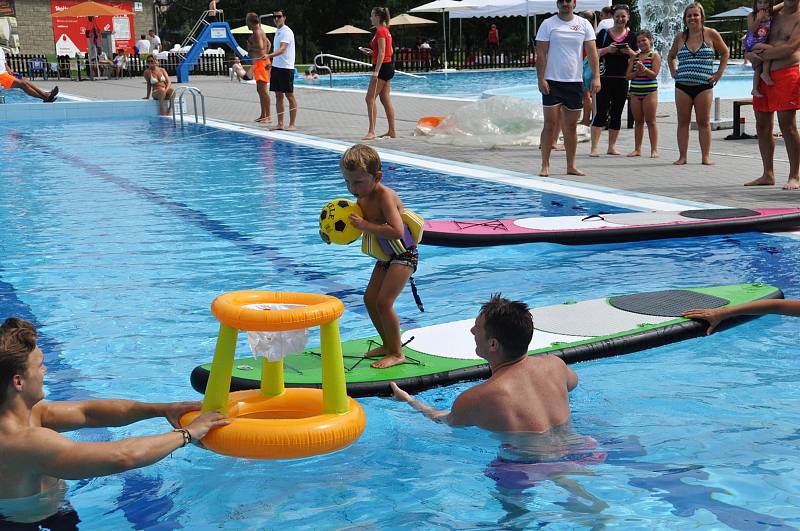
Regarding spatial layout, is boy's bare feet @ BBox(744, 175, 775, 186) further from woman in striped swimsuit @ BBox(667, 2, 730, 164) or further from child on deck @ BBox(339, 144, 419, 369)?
child on deck @ BBox(339, 144, 419, 369)

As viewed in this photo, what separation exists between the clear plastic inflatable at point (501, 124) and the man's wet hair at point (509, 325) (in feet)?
36.0

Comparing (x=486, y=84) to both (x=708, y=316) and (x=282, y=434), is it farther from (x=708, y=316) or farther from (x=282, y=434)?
(x=282, y=434)

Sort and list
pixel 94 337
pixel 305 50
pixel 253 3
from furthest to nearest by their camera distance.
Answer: pixel 253 3
pixel 305 50
pixel 94 337

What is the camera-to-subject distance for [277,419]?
4371 mm

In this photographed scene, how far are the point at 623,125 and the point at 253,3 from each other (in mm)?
45505

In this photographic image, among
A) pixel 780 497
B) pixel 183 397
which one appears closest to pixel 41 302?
pixel 183 397

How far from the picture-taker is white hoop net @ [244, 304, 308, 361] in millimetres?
4242

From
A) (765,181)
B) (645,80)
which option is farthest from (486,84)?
(765,181)

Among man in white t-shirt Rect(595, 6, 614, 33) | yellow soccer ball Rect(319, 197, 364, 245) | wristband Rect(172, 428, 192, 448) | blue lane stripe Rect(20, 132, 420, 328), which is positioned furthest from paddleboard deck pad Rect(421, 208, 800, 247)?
man in white t-shirt Rect(595, 6, 614, 33)

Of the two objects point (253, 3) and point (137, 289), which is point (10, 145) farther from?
point (253, 3)

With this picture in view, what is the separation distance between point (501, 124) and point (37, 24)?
43337 mm

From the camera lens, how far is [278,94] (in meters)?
17.6

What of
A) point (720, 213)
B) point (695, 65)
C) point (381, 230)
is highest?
point (695, 65)

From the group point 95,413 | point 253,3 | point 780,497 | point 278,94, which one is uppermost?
point 253,3
